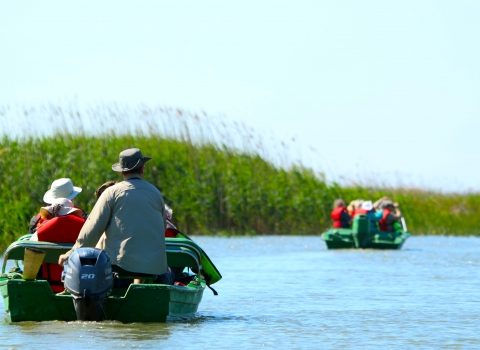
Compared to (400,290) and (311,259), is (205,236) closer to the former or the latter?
(311,259)

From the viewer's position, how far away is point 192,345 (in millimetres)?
8727

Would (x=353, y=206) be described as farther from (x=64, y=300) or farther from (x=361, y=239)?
(x=64, y=300)

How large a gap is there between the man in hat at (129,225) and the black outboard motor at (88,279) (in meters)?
0.27

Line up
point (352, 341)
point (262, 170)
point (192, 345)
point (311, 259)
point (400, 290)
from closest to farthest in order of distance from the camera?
point (192, 345)
point (352, 341)
point (400, 290)
point (311, 259)
point (262, 170)

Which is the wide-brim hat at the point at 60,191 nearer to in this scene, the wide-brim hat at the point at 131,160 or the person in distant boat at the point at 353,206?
the wide-brim hat at the point at 131,160

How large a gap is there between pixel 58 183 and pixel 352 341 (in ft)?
10.4

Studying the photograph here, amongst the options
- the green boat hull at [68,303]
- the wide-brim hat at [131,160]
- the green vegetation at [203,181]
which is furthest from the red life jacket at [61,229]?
the green vegetation at [203,181]

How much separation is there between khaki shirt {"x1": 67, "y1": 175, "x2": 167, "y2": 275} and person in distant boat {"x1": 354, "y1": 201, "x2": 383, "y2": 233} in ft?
53.2

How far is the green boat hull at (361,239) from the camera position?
2505 cm

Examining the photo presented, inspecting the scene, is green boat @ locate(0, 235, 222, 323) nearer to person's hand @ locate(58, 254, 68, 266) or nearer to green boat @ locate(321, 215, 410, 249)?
person's hand @ locate(58, 254, 68, 266)

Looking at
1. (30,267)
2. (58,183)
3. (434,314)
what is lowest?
(434,314)

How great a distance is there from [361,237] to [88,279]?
1687 cm

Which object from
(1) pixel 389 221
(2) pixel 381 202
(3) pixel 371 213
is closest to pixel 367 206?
(3) pixel 371 213

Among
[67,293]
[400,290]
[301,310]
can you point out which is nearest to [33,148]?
[400,290]
